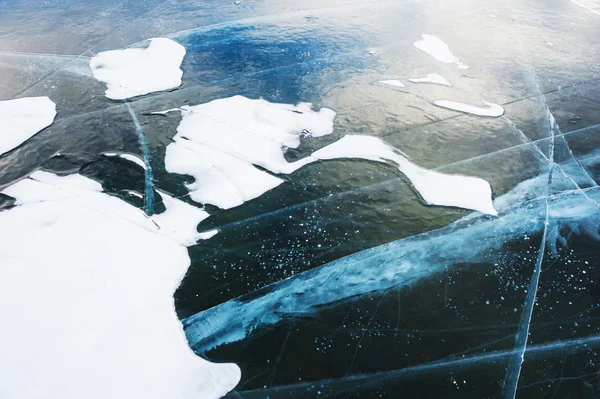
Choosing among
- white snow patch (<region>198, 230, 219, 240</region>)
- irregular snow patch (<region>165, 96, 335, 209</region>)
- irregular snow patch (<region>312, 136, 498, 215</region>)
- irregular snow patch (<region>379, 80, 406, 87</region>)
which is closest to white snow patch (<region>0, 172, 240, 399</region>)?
white snow patch (<region>198, 230, 219, 240</region>)

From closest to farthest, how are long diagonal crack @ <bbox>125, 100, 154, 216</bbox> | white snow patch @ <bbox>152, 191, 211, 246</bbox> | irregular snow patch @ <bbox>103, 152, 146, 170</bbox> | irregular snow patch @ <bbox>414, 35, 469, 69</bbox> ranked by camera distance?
white snow patch @ <bbox>152, 191, 211, 246</bbox> < long diagonal crack @ <bbox>125, 100, 154, 216</bbox> < irregular snow patch @ <bbox>103, 152, 146, 170</bbox> < irregular snow patch @ <bbox>414, 35, 469, 69</bbox>

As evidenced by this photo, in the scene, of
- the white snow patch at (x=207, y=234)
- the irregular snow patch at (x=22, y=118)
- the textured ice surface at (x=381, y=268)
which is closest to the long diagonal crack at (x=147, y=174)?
the white snow patch at (x=207, y=234)

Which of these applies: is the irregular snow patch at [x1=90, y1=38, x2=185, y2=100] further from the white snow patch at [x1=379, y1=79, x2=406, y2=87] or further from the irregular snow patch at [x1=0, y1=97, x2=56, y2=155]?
the white snow patch at [x1=379, y1=79, x2=406, y2=87]

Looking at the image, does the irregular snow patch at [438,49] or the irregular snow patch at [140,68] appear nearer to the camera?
the irregular snow patch at [140,68]

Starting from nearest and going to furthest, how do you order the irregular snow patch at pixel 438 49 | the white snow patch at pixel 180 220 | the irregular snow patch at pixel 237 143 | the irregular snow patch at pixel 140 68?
the white snow patch at pixel 180 220
the irregular snow patch at pixel 237 143
the irregular snow patch at pixel 140 68
the irregular snow patch at pixel 438 49

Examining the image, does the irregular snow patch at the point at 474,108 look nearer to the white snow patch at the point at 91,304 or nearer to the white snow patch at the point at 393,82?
the white snow patch at the point at 393,82

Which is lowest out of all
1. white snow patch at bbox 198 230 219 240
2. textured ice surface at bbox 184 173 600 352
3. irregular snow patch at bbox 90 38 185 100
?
textured ice surface at bbox 184 173 600 352
